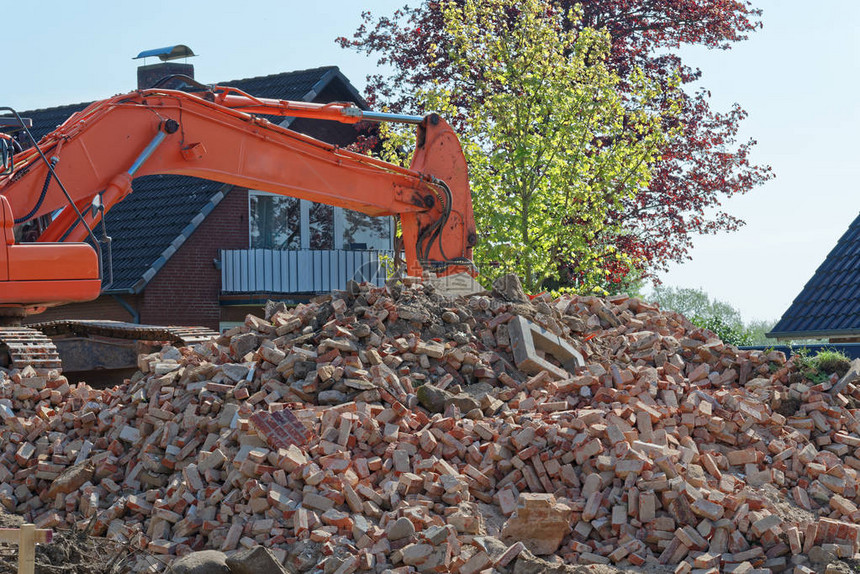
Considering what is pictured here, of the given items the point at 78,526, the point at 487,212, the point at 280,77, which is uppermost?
the point at 280,77

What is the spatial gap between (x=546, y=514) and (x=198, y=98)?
20.1 ft

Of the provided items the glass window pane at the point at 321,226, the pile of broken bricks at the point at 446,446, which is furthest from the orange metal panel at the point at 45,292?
the glass window pane at the point at 321,226

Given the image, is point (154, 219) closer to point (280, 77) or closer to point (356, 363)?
point (280, 77)

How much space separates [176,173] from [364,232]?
12532 millimetres

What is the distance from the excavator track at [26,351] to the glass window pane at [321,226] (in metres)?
10.8

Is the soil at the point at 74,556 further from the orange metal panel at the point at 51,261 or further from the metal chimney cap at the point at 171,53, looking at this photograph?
the metal chimney cap at the point at 171,53

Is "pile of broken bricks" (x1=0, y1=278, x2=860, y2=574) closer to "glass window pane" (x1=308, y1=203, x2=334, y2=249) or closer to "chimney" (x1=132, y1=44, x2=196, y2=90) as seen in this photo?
"glass window pane" (x1=308, y1=203, x2=334, y2=249)

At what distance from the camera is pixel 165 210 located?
70.4ft

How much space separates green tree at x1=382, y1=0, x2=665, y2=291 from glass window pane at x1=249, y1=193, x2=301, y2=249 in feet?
16.9

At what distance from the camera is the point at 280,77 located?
23516 millimetres

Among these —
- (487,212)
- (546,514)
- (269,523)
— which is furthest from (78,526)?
(487,212)

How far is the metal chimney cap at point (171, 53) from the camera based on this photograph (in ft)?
83.7

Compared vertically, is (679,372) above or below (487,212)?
below

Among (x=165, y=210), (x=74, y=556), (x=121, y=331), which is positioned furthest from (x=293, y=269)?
(x=74, y=556)
